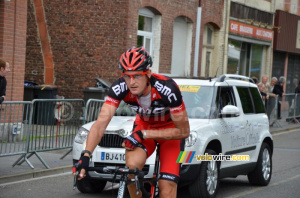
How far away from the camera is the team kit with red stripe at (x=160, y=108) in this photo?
17.5ft

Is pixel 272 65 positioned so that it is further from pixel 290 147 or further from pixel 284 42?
pixel 290 147

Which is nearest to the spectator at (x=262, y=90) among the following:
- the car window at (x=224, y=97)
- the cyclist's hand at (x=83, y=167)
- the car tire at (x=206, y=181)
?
the car window at (x=224, y=97)

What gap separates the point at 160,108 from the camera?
5.49m

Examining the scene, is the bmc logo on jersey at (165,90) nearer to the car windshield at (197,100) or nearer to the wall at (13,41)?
the car windshield at (197,100)

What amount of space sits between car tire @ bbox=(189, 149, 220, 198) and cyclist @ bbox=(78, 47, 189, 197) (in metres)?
2.67

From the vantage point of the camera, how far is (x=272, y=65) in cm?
3322

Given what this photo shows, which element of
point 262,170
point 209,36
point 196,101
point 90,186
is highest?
point 209,36

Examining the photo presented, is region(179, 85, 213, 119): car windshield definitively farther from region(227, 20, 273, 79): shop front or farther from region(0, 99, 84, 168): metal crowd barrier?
region(227, 20, 273, 79): shop front

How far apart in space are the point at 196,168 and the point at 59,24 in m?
14.3

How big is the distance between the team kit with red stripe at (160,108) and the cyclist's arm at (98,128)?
0.34 ft

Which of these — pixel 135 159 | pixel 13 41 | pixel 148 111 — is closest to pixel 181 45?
pixel 13 41

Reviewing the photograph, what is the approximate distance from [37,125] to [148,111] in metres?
6.10

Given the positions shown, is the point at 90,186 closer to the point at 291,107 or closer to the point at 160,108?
the point at 160,108

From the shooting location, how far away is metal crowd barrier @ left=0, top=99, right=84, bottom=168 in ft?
34.8
